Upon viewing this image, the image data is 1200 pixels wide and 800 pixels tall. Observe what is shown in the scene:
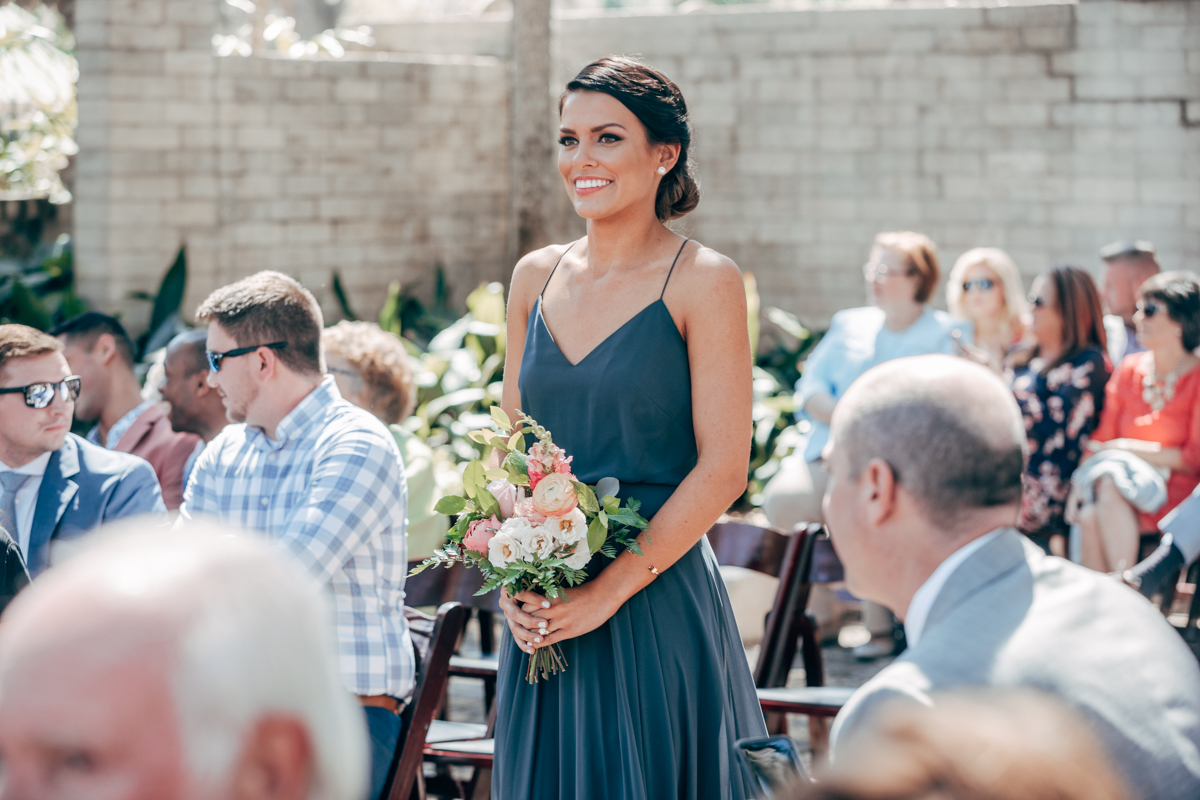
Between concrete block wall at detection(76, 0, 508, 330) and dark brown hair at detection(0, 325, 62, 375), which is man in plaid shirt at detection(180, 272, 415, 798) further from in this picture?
concrete block wall at detection(76, 0, 508, 330)

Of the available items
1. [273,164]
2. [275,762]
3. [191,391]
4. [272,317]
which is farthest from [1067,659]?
[273,164]

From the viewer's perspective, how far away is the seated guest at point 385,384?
15.1 feet

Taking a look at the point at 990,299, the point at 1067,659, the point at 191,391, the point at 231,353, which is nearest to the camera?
the point at 1067,659

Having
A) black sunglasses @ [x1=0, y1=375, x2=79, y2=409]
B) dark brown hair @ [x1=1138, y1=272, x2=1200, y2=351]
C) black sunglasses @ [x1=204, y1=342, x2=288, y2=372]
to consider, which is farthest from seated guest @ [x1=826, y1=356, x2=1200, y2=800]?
dark brown hair @ [x1=1138, y1=272, x2=1200, y2=351]

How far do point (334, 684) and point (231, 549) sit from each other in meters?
0.15

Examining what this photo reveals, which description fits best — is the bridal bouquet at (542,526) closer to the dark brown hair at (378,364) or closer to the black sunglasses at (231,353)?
the black sunglasses at (231,353)

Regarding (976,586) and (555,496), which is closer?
(976,586)

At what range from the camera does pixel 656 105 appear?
258cm

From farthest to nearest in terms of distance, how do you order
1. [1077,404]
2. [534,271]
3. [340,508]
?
1. [1077,404]
2. [340,508]
3. [534,271]

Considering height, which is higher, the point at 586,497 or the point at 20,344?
the point at 20,344

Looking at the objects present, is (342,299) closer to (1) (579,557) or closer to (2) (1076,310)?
(2) (1076,310)

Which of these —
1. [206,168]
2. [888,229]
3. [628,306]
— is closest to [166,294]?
[206,168]

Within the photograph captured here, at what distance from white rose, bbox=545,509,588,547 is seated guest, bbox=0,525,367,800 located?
1366 mm

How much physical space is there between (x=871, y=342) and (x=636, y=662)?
3904 mm
